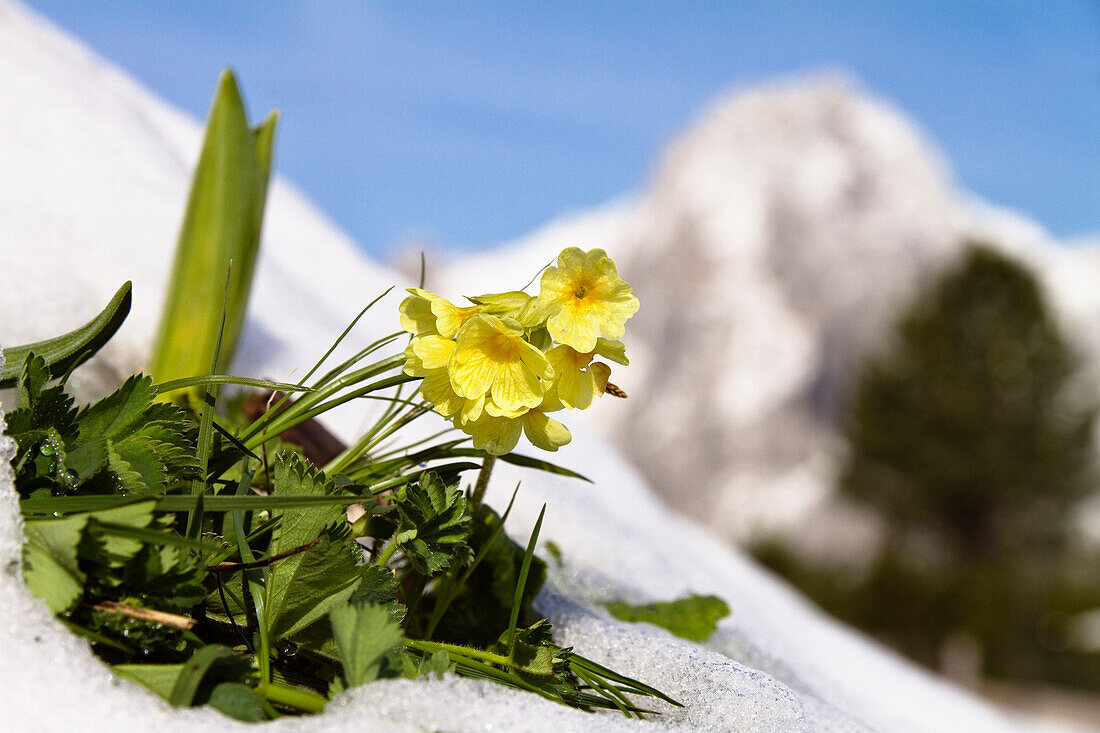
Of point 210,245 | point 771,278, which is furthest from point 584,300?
point 771,278

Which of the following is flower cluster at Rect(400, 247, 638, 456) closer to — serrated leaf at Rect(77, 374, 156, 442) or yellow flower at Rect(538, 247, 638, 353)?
yellow flower at Rect(538, 247, 638, 353)

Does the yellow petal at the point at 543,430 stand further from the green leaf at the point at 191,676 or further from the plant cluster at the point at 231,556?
the green leaf at the point at 191,676

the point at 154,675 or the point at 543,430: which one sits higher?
the point at 543,430

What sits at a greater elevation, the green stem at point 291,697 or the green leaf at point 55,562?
the green leaf at point 55,562

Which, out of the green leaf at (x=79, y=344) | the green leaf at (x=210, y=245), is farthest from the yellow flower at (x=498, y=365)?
the green leaf at (x=210, y=245)

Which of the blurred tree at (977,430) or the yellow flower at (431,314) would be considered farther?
the blurred tree at (977,430)

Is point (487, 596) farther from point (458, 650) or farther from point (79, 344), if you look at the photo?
point (79, 344)
